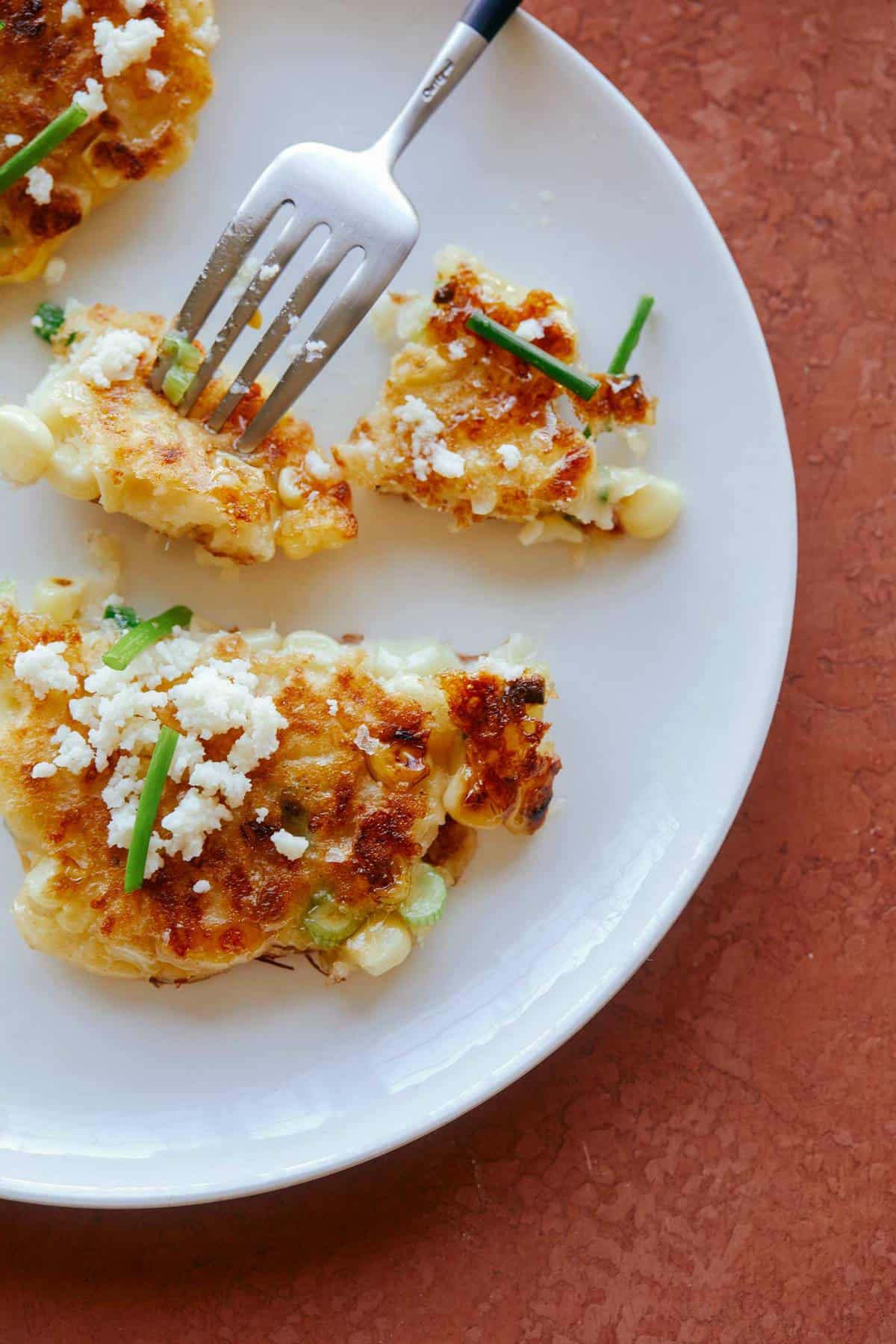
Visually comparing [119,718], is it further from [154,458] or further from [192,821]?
[154,458]

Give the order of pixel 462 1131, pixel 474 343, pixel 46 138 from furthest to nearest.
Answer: pixel 462 1131 < pixel 474 343 < pixel 46 138

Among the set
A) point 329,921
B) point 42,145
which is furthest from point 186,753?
point 42,145

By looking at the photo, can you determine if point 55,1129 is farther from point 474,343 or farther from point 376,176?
point 376,176

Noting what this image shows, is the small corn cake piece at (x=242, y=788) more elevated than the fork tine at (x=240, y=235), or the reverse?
the fork tine at (x=240, y=235)

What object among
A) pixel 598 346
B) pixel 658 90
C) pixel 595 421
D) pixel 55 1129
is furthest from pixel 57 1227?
pixel 658 90

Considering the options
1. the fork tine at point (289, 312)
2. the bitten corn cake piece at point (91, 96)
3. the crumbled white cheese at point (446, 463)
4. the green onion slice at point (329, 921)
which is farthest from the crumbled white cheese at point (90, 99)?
the green onion slice at point (329, 921)

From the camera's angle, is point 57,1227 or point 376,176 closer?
point 376,176

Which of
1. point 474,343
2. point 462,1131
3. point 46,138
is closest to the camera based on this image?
point 46,138

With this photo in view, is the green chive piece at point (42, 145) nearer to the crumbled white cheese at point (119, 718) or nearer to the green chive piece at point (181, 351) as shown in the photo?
the green chive piece at point (181, 351)
